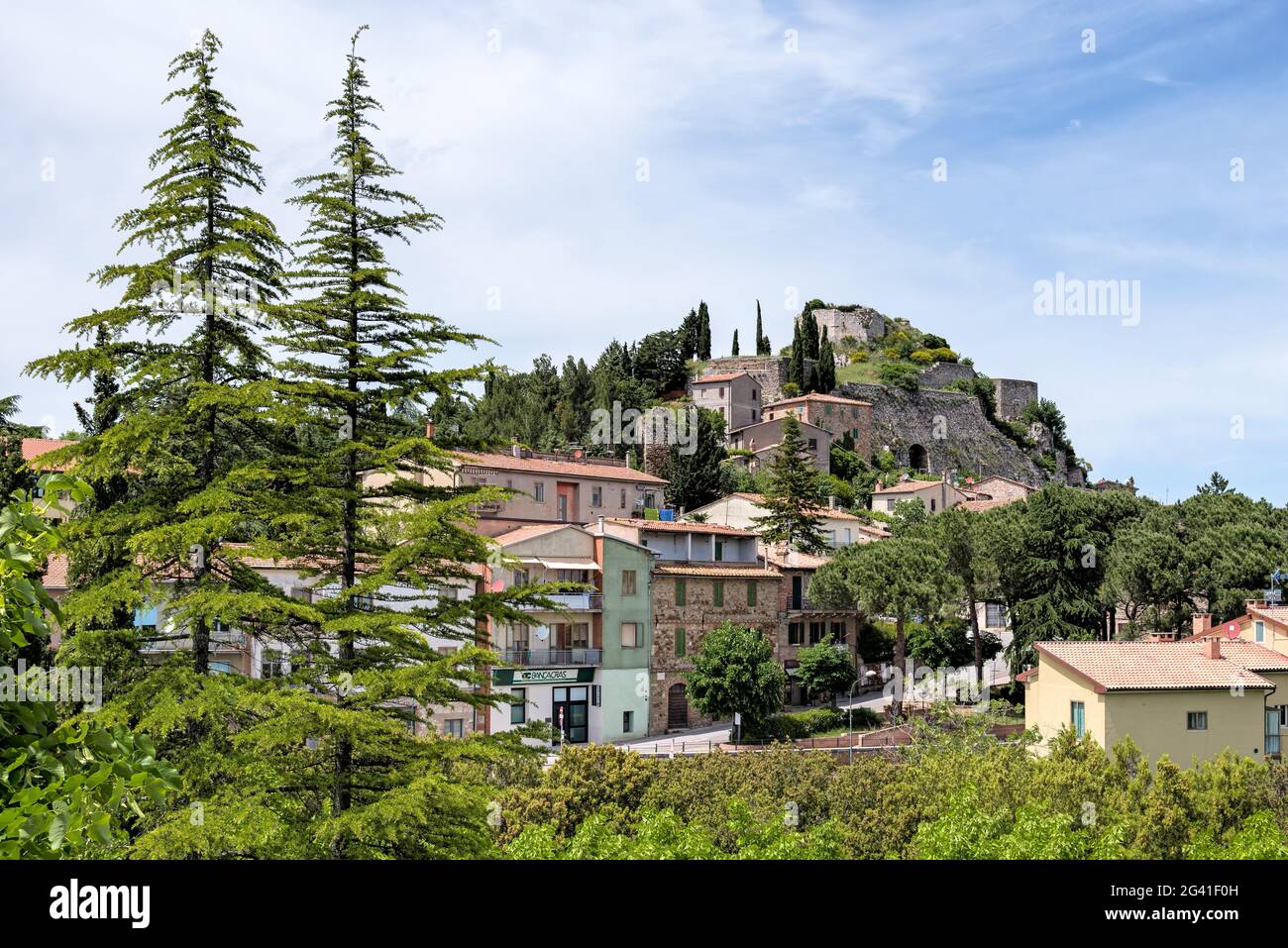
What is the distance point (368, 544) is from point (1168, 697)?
86.7 feet

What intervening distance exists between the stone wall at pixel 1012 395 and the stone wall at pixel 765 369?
94.0 ft

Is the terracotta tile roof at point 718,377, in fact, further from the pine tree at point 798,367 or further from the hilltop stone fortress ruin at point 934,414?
the pine tree at point 798,367

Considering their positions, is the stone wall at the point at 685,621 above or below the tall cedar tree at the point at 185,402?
below

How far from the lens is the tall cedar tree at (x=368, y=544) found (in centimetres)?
1472

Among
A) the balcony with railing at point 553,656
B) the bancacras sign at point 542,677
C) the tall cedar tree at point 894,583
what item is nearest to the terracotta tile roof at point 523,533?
the balcony with railing at point 553,656

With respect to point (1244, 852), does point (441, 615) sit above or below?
above

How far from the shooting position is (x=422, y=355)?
1733cm

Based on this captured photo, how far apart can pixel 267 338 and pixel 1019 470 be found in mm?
116618

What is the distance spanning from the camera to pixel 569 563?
45.8 m

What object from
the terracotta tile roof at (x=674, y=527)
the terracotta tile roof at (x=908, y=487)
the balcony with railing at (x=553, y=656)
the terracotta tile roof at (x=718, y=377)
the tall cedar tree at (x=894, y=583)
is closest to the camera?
the balcony with railing at (x=553, y=656)

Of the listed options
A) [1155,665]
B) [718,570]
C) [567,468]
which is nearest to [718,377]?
[567,468]

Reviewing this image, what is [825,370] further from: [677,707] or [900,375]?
[677,707]
